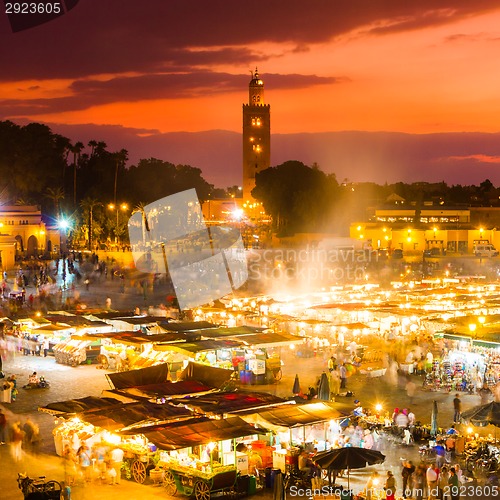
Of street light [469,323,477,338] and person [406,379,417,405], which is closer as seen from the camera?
person [406,379,417,405]

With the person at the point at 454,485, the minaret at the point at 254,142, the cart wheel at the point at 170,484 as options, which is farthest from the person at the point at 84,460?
the minaret at the point at 254,142

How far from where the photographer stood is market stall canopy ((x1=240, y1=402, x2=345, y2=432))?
14070 mm

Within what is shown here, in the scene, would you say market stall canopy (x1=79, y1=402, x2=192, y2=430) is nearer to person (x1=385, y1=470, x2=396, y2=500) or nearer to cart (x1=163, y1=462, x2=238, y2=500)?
cart (x1=163, y1=462, x2=238, y2=500)

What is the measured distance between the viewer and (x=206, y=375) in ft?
58.0

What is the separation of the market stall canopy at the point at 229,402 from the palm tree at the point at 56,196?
5456cm

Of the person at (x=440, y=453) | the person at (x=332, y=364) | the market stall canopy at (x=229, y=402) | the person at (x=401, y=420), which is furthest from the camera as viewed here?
the person at (x=332, y=364)

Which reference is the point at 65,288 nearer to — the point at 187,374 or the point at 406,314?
the point at 406,314

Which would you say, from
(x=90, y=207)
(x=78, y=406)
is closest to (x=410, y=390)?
(x=78, y=406)

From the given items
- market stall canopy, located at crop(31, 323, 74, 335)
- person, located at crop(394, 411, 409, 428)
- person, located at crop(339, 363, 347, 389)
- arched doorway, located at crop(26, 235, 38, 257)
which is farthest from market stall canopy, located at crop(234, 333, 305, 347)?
arched doorway, located at crop(26, 235, 38, 257)

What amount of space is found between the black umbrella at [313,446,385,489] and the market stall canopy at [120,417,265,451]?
5.17 feet

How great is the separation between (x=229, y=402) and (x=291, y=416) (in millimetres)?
1296

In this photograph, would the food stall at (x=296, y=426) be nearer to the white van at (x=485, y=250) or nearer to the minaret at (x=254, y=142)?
the white van at (x=485, y=250)

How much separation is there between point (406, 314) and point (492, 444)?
46.1 ft

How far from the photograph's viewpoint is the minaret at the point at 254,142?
10769cm
